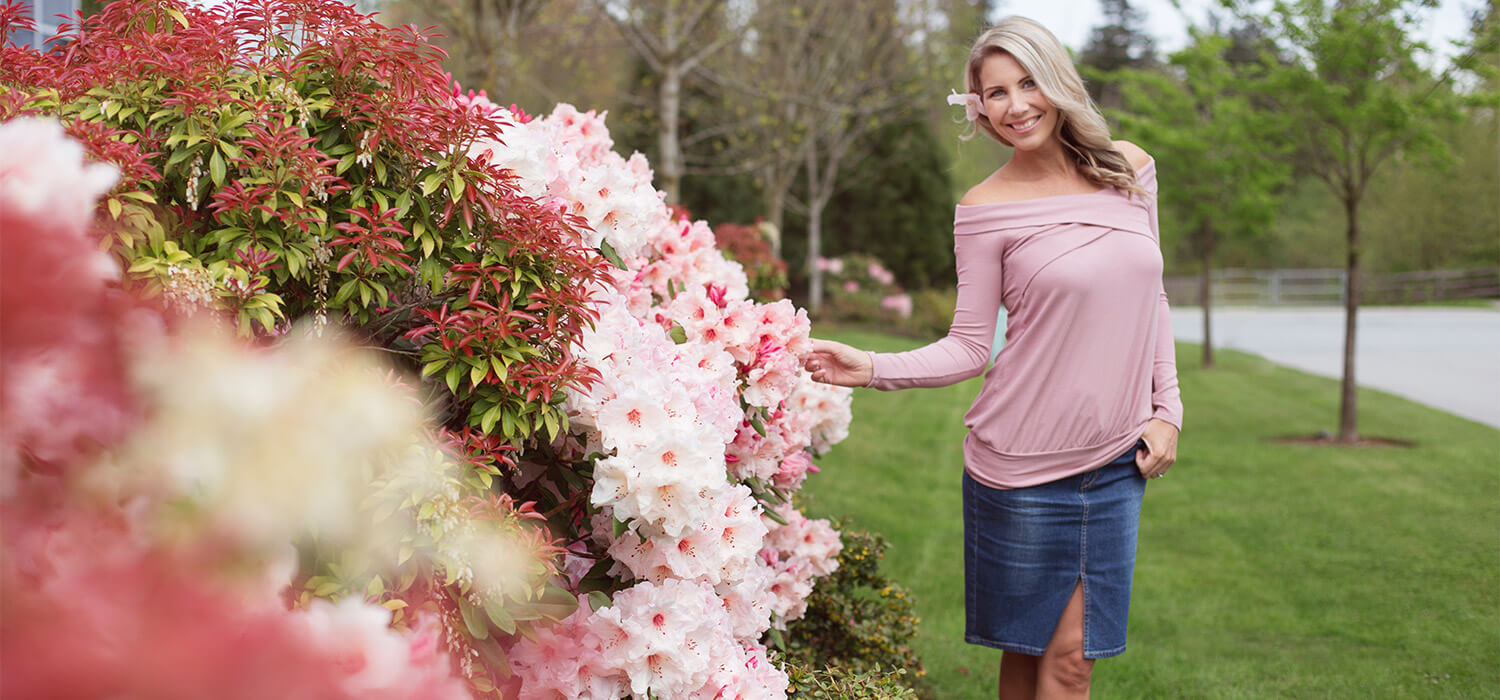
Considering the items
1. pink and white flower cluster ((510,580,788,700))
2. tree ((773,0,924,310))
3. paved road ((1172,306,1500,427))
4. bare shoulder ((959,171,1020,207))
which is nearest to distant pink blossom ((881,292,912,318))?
tree ((773,0,924,310))

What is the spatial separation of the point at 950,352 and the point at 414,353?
1.44 m

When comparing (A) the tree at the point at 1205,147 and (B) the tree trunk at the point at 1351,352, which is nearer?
(B) the tree trunk at the point at 1351,352

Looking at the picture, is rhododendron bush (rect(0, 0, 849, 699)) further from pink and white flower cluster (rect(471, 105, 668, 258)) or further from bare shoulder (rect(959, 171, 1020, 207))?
bare shoulder (rect(959, 171, 1020, 207))

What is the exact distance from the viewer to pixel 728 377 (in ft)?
8.00

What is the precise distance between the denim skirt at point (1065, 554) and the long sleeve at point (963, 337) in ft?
1.12

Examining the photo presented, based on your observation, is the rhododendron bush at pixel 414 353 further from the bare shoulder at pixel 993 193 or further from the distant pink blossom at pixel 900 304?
the distant pink blossom at pixel 900 304

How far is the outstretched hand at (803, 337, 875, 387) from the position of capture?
2732 millimetres

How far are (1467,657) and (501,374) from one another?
4501 millimetres

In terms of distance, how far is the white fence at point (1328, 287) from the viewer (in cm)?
3142

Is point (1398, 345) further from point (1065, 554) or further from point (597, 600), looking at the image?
point (597, 600)

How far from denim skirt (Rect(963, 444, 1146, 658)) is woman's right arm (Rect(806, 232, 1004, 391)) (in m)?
0.35

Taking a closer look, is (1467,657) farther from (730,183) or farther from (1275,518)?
(730,183)

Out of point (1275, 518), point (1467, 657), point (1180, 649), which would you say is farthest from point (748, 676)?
point (1275, 518)

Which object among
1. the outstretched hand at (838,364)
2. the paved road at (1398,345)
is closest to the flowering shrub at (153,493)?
the outstretched hand at (838,364)
